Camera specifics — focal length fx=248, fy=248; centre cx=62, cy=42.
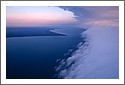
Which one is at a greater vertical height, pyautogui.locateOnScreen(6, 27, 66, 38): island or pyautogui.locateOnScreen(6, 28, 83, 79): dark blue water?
pyautogui.locateOnScreen(6, 27, 66, 38): island

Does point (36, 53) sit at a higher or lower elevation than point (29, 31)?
lower

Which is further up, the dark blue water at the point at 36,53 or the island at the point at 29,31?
the island at the point at 29,31

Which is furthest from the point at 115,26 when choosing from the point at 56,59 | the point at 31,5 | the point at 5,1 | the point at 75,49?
the point at 5,1

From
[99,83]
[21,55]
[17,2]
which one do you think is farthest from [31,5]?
[99,83]

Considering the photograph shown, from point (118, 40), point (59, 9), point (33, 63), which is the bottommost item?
point (33, 63)

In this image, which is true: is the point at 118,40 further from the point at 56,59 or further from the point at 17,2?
the point at 17,2

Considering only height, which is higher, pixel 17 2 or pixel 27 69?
pixel 17 2

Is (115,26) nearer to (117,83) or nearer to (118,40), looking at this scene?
(118,40)
